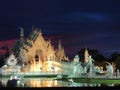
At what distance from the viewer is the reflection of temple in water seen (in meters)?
43.2

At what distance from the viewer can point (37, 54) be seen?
47906 mm

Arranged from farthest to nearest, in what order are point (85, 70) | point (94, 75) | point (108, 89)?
point (85, 70) → point (94, 75) → point (108, 89)

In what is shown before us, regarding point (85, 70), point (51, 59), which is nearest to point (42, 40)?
point (51, 59)

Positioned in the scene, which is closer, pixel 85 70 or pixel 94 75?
pixel 94 75

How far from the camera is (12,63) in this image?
41062 mm

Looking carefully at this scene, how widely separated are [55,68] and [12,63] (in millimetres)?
4835

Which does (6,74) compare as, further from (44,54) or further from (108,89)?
(108,89)

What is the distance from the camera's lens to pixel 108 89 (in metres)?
20.5

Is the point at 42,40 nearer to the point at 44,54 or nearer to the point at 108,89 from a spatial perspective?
the point at 44,54

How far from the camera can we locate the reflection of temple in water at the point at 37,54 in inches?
1700

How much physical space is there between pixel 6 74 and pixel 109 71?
1034cm

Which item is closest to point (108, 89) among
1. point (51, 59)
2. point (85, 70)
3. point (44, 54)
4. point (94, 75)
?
point (94, 75)

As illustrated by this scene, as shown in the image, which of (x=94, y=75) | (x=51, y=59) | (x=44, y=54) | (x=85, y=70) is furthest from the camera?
(x=44, y=54)

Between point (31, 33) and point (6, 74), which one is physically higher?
point (31, 33)
